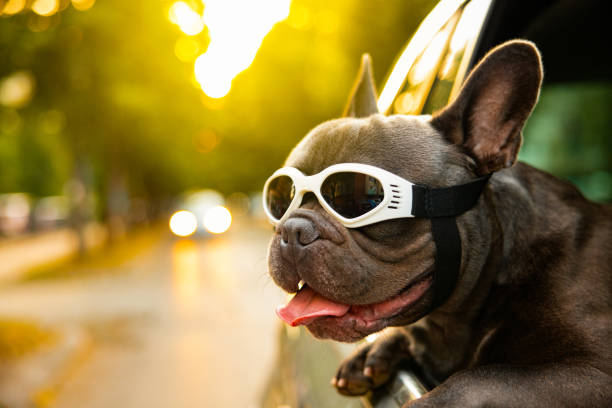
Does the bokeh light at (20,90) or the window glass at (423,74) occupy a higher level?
the window glass at (423,74)

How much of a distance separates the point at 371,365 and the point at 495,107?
2.75 ft

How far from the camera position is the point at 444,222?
166 centimetres

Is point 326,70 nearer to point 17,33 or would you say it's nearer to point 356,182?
point 17,33

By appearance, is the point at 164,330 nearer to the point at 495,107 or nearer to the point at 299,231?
the point at 299,231

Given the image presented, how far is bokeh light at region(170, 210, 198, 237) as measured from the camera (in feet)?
90.8

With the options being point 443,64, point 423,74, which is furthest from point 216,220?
point 443,64

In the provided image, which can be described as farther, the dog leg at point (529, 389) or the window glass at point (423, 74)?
the window glass at point (423, 74)

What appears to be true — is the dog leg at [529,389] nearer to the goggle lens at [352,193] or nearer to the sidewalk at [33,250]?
the goggle lens at [352,193]

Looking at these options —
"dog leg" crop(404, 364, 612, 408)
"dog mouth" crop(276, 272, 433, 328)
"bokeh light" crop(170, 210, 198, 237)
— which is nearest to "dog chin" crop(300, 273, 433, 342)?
"dog mouth" crop(276, 272, 433, 328)

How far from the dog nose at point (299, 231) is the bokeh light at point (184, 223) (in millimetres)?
26154

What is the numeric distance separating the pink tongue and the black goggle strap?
0.27m

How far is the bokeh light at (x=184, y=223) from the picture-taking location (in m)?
27.7

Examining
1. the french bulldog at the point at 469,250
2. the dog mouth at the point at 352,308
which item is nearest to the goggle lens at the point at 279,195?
the french bulldog at the point at 469,250

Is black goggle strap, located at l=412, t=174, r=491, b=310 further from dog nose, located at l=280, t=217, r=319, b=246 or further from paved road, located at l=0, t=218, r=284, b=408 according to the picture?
paved road, located at l=0, t=218, r=284, b=408
